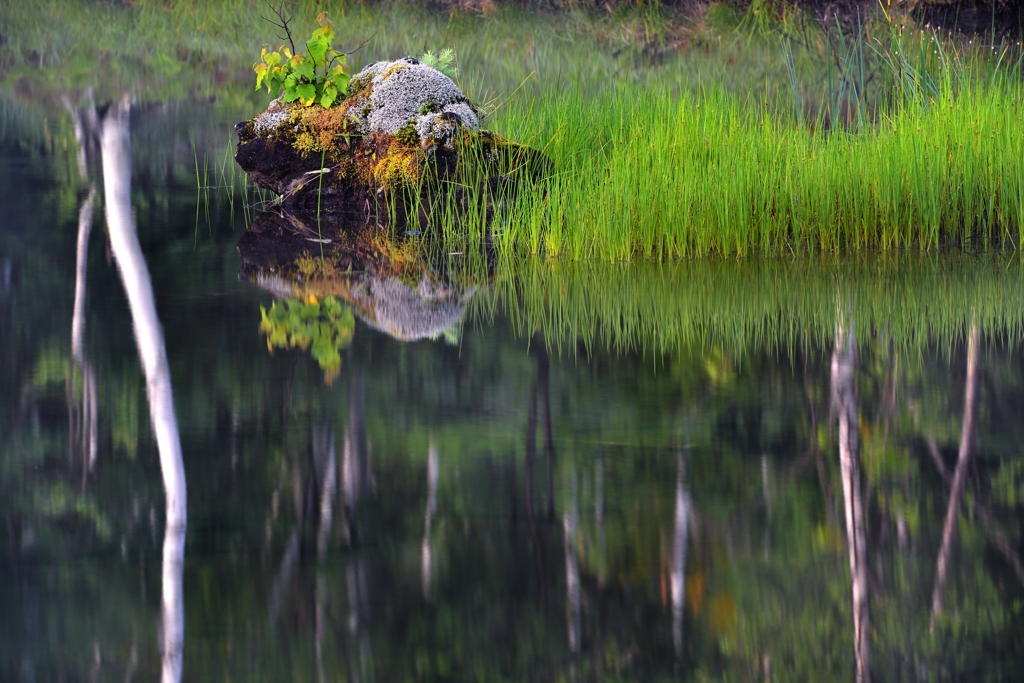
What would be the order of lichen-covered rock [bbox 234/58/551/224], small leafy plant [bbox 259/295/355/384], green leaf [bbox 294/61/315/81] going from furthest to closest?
green leaf [bbox 294/61/315/81], lichen-covered rock [bbox 234/58/551/224], small leafy plant [bbox 259/295/355/384]

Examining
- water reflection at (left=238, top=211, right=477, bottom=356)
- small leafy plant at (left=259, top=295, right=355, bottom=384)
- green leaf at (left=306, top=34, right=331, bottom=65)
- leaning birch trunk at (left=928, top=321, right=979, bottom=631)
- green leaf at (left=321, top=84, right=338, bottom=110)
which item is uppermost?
green leaf at (left=306, top=34, right=331, bottom=65)

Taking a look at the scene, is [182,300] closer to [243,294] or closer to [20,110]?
[243,294]

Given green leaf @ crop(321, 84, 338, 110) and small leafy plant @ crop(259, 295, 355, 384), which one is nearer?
small leafy plant @ crop(259, 295, 355, 384)

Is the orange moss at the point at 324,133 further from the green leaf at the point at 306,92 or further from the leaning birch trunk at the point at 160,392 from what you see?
the leaning birch trunk at the point at 160,392

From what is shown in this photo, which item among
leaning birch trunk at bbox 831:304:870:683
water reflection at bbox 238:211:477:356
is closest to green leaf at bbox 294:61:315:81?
water reflection at bbox 238:211:477:356

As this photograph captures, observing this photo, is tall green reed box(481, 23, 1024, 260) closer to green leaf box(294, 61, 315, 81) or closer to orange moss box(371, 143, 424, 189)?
orange moss box(371, 143, 424, 189)

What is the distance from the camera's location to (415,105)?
6.80 metres

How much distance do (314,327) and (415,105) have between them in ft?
9.03

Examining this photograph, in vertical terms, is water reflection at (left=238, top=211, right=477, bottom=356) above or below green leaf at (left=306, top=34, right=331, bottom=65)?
below

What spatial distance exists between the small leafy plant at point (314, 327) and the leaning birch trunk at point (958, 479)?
1.83 meters

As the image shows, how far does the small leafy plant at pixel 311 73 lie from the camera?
22.8 ft

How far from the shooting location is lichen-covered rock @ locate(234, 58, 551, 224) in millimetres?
6645

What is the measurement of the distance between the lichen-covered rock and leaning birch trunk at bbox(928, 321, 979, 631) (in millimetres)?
3097

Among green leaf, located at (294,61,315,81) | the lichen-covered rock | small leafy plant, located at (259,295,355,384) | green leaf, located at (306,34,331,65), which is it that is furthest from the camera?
green leaf, located at (294,61,315,81)
